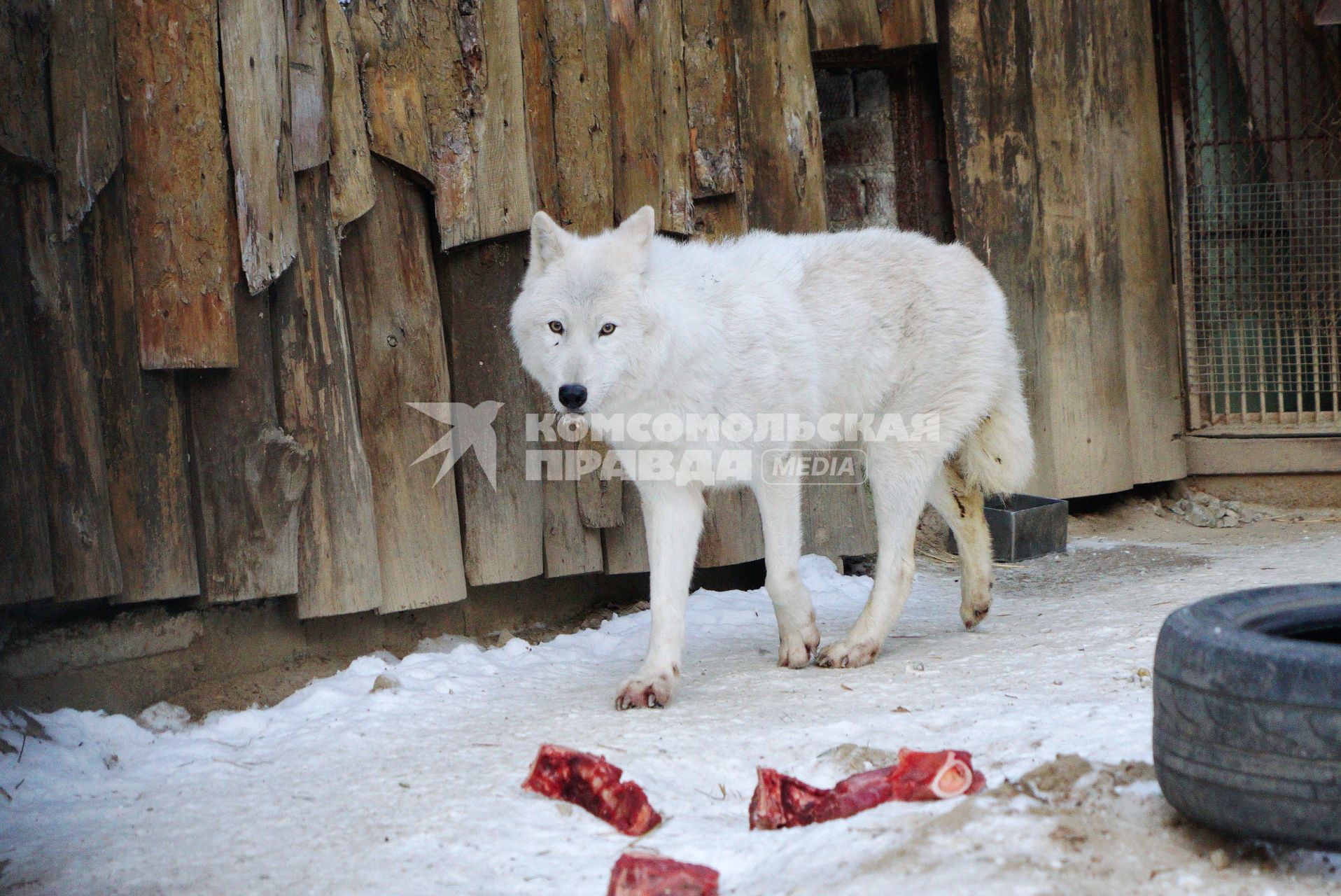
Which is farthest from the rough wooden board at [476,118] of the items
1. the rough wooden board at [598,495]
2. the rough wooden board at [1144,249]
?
the rough wooden board at [1144,249]

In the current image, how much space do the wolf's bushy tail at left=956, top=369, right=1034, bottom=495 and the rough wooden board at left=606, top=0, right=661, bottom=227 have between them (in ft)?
A: 5.24

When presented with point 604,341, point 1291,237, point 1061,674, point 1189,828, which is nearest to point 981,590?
point 1061,674

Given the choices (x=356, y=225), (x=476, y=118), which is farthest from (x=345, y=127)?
(x=476, y=118)

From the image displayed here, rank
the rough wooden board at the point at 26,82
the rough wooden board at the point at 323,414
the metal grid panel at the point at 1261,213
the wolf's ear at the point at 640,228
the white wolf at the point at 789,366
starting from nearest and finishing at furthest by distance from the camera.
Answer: the rough wooden board at the point at 26,82 < the white wolf at the point at 789,366 < the wolf's ear at the point at 640,228 < the rough wooden board at the point at 323,414 < the metal grid panel at the point at 1261,213

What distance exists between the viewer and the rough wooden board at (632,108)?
446 cm

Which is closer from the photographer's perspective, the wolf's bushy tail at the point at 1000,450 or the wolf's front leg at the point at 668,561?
the wolf's front leg at the point at 668,561

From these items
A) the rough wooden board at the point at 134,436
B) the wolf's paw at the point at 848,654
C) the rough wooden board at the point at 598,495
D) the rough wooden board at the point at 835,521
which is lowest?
the wolf's paw at the point at 848,654

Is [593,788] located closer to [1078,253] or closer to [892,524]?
[892,524]

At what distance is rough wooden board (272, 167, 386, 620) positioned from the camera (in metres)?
3.68

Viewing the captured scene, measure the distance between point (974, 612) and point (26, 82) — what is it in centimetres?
352

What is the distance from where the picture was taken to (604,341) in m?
3.39

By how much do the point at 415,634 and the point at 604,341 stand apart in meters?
1.58

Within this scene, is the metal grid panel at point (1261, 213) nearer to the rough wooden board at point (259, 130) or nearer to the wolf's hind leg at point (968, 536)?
the wolf's hind leg at point (968, 536)

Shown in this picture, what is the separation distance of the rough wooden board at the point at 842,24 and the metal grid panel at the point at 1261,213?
2.12m
